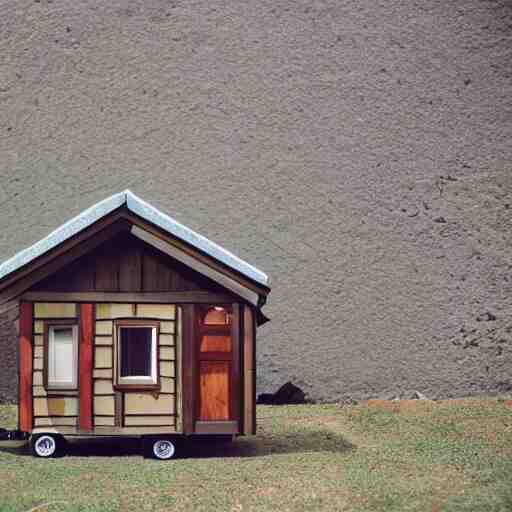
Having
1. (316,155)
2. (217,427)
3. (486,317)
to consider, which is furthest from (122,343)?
(486,317)

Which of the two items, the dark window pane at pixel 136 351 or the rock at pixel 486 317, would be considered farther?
the rock at pixel 486 317

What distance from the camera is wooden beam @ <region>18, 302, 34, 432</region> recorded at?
6789 mm

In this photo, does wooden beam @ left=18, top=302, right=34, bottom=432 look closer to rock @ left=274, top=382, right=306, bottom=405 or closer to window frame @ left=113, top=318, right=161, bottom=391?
window frame @ left=113, top=318, right=161, bottom=391

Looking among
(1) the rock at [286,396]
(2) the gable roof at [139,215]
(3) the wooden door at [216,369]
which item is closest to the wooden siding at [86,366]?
(2) the gable roof at [139,215]

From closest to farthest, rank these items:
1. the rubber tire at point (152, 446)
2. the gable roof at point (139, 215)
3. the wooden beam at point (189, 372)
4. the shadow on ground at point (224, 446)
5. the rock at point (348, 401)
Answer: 1. the gable roof at point (139, 215)
2. the wooden beam at point (189, 372)
3. the rubber tire at point (152, 446)
4. the shadow on ground at point (224, 446)
5. the rock at point (348, 401)

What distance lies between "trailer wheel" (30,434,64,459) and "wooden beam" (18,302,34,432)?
0.38 ft

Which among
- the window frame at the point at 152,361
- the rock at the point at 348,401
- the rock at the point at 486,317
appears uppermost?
the rock at the point at 486,317

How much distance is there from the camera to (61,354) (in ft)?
22.5

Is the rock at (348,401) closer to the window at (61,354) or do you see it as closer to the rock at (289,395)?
the rock at (289,395)

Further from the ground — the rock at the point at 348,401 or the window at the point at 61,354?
the window at the point at 61,354

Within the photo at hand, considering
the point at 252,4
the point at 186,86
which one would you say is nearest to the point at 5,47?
the point at 186,86

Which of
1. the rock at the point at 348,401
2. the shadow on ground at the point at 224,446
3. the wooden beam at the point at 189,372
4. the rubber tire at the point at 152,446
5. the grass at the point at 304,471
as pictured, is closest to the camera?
the grass at the point at 304,471

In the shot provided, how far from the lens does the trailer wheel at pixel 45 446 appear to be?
22.5 ft

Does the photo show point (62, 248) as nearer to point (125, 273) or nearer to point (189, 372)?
point (125, 273)
